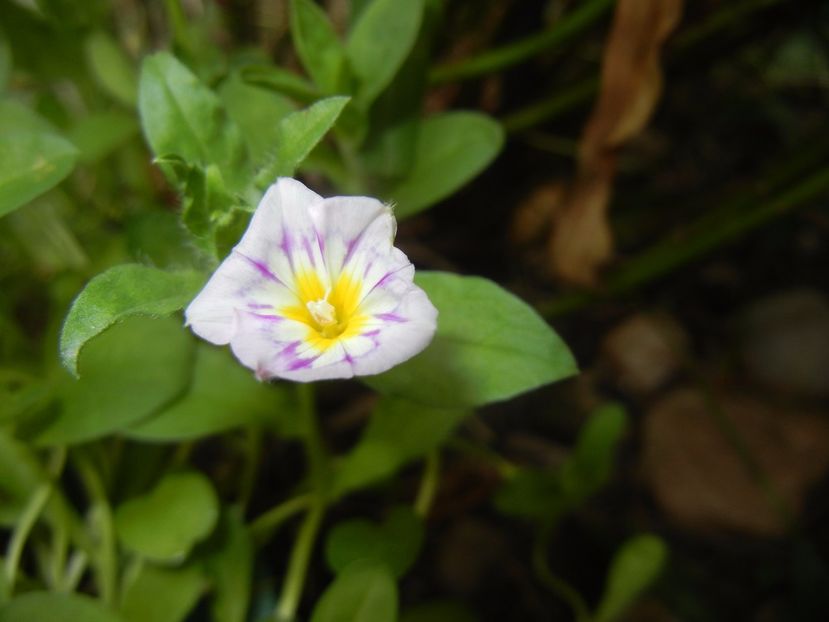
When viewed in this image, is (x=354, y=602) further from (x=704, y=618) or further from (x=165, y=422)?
(x=704, y=618)

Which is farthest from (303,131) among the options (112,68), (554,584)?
(554,584)

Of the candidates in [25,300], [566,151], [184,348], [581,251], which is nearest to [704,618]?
[581,251]

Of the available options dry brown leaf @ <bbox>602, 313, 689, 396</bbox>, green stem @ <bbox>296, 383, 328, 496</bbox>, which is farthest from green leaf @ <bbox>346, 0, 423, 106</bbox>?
dry brown leaf @ <bbox>602, 313, 689, 396</bbox>

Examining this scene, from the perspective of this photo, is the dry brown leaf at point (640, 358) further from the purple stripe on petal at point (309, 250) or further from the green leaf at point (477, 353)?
the purple stripe on petal at point (309, 250)

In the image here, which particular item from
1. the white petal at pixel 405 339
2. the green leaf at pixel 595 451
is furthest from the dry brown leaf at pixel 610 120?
the white petal at pixel 405 339

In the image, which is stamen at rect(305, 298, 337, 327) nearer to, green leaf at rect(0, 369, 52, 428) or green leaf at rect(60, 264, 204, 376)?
green leaf at rect(60, 264, 204, 376)

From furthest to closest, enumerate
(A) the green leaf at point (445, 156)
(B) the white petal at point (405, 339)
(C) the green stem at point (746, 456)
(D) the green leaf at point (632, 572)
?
(C) the green stem at point (746, 456) → (D) the green leaf at point (632, 572) → (A) the green leaf at point (445, 156) → (B) the white petal at point (405, 339)

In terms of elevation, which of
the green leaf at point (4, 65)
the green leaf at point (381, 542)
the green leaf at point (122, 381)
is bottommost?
the green leaf at point (381, 542)
